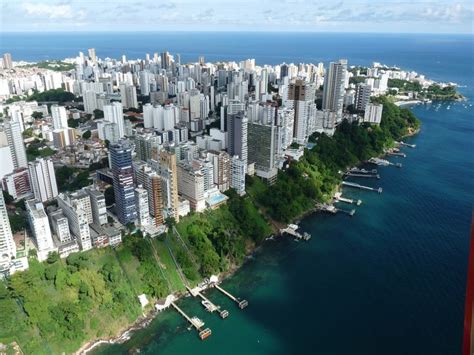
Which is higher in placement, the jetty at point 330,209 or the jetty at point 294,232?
the jetty at point 330,209

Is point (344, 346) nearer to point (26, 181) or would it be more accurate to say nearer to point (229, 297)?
point (229, 297)

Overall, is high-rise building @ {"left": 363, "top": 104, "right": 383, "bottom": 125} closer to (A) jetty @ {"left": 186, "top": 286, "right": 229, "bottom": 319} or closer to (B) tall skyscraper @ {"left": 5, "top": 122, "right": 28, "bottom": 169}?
(A) jetty @ {"left": 186, "top": 286, "right": 229, "bottom": 319}

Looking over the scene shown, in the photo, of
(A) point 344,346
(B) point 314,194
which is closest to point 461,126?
(B) point 314,194

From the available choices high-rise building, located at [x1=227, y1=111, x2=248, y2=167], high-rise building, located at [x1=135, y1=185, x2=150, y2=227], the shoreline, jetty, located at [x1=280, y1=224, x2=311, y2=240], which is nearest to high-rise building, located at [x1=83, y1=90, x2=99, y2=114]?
high-rise building, located at [x1=227, y1=111, x2=248, y2=167]

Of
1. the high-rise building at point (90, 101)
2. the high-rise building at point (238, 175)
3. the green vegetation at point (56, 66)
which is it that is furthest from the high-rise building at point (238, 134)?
the green vegetation at point (56, 66)

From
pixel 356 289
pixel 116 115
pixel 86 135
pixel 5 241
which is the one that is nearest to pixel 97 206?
pixel 5 241

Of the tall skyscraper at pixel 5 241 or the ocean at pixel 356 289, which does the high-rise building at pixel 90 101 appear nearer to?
the tall skyscraper at pixel 5 241

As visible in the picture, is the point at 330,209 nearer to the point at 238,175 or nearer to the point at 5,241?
the point at 238,175

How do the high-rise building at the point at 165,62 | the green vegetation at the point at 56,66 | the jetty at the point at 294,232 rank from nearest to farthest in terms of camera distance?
the jetty at the point at 294,232
the high-rise building at the point at 165,62
the green vegetation at the point at 56,66
